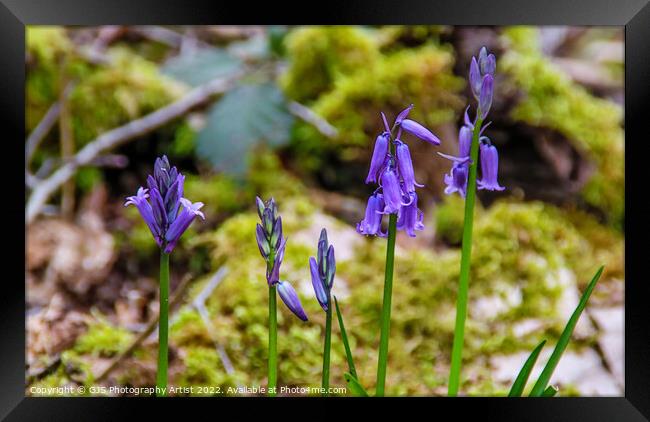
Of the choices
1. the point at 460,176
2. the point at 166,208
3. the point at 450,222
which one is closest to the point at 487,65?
the point at 460,176

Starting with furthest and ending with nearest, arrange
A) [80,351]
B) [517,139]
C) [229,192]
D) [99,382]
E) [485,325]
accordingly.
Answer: [517,139] → [229,192] → [485,325] → [80,351] → [99,382]

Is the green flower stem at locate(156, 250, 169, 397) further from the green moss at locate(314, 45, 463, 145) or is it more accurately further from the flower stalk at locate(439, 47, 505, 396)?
the green moss at locate(314, 45, 463, 145)

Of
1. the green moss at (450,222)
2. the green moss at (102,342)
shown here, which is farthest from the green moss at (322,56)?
the green moss at (102,342)

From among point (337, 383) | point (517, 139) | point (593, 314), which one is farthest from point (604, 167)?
point (337, 383)

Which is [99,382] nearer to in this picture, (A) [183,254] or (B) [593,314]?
(A) [183,254]

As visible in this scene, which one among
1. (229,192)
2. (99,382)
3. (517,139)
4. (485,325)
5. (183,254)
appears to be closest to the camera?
(99,382)

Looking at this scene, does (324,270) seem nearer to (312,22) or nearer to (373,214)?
(373,214)

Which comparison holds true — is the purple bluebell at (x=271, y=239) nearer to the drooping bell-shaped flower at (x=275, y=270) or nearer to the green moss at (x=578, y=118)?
the drooping bell-shaped flower at (x=275, y=270)
